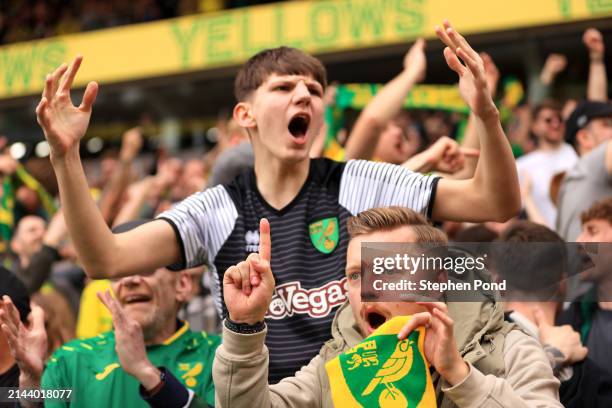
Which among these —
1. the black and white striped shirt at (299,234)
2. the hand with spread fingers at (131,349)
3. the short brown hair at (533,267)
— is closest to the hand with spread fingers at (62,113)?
the black and white striped shirt at (299,234)

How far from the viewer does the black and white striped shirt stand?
280 centimetres

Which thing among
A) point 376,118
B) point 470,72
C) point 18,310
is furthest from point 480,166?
point 18,310

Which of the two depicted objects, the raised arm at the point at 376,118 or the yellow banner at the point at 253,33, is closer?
the raised arm at the point at 376,118

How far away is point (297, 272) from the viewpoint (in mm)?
2855

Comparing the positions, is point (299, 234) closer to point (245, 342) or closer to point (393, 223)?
point (393, 223)

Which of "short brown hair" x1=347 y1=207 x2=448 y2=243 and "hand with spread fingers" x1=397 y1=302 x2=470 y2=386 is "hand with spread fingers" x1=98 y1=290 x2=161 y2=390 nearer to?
"short brown hair" x1=347 y1=207 x2=448 y2=243

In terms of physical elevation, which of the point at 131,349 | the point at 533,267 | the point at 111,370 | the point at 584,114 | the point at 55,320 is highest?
the point at 584,114

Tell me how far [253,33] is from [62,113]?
823cm

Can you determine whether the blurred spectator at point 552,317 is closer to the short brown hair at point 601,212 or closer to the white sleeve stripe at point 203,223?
the short brown hair at point 601,212

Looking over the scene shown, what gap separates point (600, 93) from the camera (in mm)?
5422

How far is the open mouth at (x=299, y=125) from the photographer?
3092mm

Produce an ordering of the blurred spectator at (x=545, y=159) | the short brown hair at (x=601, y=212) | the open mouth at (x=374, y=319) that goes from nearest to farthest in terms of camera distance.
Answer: the open mouth at (x=374, y=319), the short brown hair at (x=601, y=212), the blurred spectator at (x=545, y=159)

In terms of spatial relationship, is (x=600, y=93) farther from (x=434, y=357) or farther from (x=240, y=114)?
(x=434, y=357)

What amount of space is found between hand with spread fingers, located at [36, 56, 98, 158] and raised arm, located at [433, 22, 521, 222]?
3.13 feet
